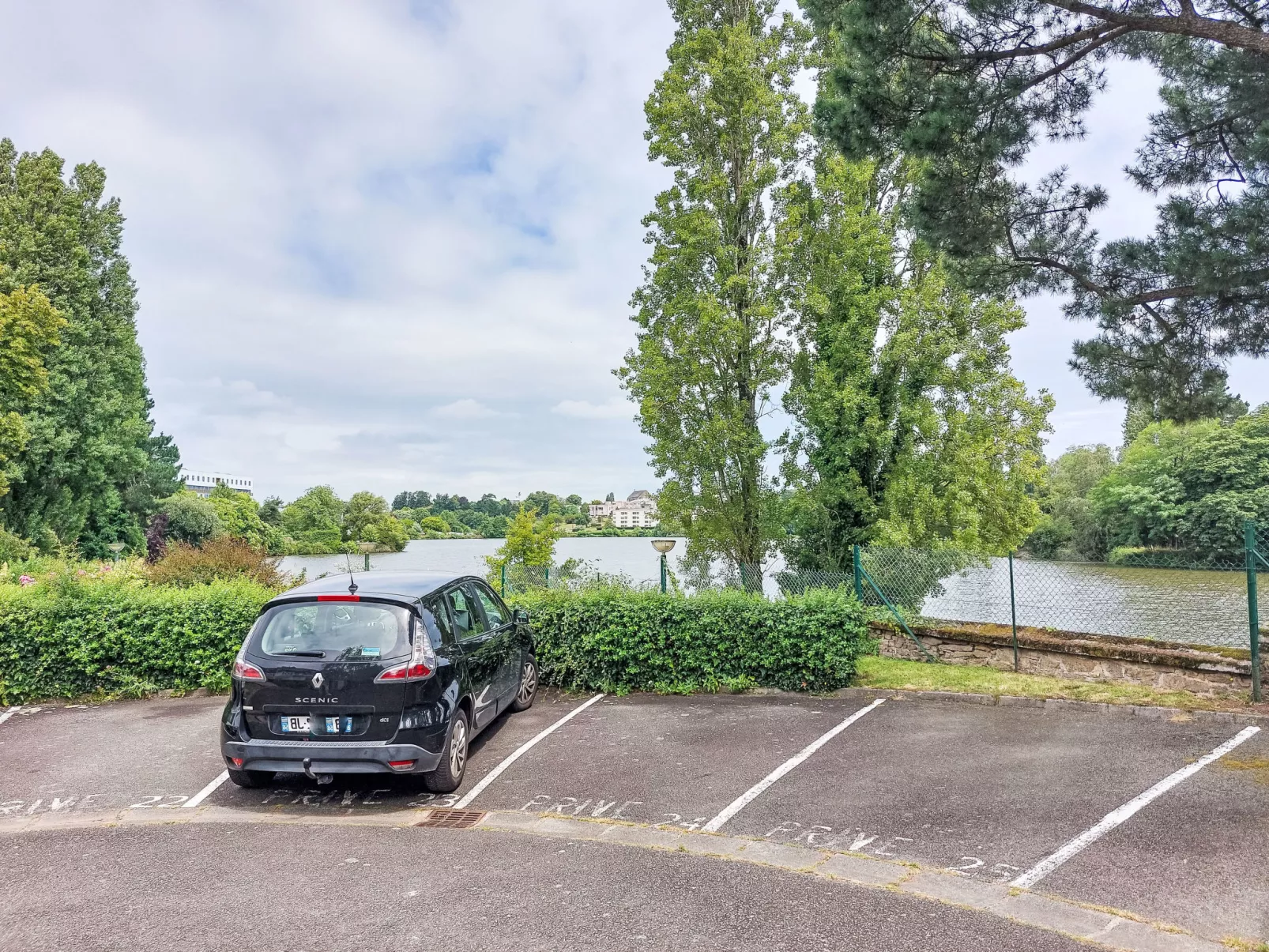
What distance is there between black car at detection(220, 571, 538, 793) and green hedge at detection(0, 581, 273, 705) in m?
4.01

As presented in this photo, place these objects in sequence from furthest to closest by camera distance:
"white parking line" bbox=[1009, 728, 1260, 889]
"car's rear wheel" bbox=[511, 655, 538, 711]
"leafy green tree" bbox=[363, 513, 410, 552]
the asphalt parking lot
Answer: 1. "leafy green tree" bbox=[363, 513, 410, 552]
2. "car's rear wheel" bbox=[511, 655, 538, 711]
3. "white parking line" bbox=[1009, 728, 1260, 889]
4. the asphalt parking lot

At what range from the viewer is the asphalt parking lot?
429 centimetres

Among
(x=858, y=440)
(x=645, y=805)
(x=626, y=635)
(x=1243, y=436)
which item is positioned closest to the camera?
(x=645, y=805)

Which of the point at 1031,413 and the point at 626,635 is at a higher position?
the point at 1031,413

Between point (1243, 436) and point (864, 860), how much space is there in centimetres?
5553

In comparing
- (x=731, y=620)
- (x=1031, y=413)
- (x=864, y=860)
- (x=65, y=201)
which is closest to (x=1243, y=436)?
(x=1031, y=413)

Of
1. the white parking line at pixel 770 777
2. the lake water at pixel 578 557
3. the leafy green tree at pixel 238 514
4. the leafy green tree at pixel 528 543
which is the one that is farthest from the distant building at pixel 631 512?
the leafy green tree at pixel 238 514

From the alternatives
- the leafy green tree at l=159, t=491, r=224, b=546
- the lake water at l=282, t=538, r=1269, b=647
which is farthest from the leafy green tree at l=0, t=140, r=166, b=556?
the lake water at l=282, t=538, r=1269, b=647

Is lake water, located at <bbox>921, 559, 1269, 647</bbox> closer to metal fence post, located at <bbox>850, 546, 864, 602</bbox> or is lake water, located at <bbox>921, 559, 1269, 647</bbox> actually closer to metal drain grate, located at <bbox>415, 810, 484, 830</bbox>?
metal fence post, located at <bbox>850, 546, 864, 602</bbox>

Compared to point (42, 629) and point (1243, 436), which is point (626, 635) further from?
point (1243, 436)

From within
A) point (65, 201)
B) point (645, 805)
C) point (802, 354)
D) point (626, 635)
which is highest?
point (65, 201)

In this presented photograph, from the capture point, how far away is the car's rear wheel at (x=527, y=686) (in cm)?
867

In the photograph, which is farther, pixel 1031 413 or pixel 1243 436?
pixel 1243 436

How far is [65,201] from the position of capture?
33.8m
